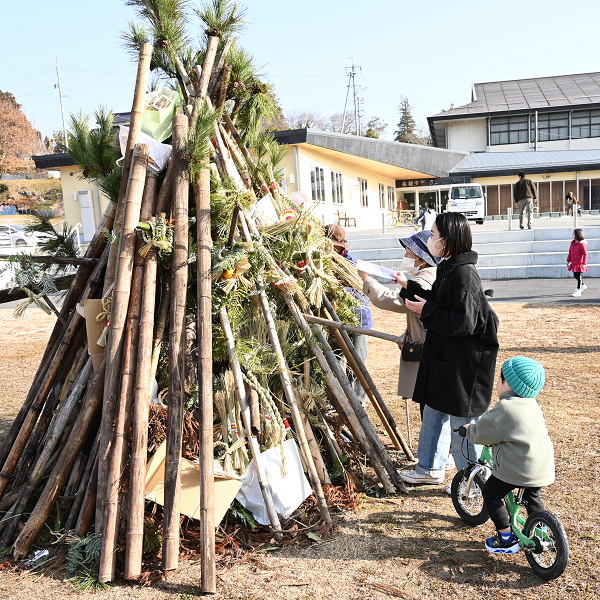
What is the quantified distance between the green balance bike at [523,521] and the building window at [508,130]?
40243mm

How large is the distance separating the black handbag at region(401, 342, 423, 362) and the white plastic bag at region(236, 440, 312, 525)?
4.01 feet

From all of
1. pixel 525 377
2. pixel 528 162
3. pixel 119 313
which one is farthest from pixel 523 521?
pixel 528 162

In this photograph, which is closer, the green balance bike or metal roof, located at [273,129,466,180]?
the green balance bike

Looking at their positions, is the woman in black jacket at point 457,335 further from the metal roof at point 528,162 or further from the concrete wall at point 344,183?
the metal roof at point 528,162

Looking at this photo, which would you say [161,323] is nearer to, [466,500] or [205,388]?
[205,388]

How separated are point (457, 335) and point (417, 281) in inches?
32.0

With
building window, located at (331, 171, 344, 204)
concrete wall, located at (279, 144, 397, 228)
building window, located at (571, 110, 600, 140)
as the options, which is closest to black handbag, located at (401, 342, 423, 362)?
concrete wall, located at (279, 144, 397, 228)

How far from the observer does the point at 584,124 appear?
39531mm

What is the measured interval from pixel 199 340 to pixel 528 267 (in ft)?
48.3

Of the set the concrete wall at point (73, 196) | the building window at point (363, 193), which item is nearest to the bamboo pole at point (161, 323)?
the concrete wall at point (73, 196)

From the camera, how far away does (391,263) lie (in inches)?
666

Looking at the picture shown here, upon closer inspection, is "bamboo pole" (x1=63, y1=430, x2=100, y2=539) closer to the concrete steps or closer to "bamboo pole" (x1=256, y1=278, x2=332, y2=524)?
"bamboo pole" (x1=256, y1=278, x2=332, y2=524)

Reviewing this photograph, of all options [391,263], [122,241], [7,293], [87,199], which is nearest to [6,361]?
[7,293]

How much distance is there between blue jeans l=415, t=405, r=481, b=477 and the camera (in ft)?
12.4
